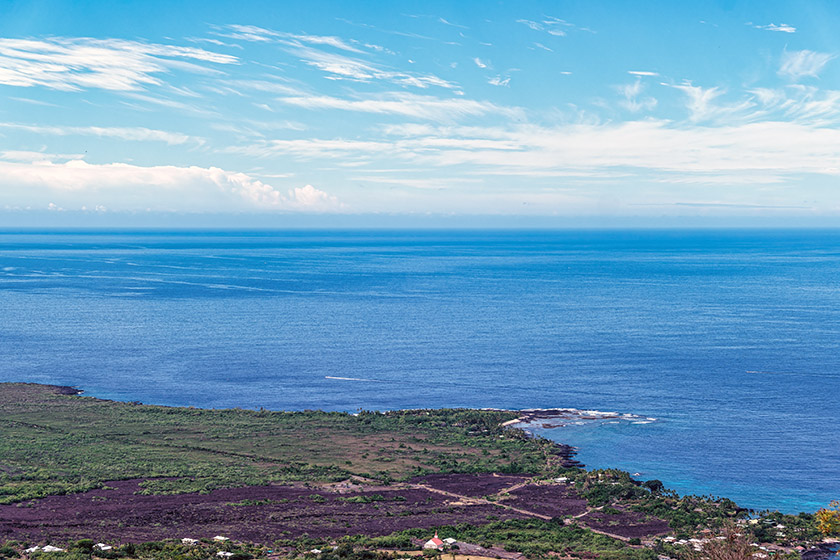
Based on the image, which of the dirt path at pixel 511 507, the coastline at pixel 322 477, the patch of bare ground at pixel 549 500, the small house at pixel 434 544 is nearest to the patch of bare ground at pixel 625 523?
the coastline at pixel 322 477

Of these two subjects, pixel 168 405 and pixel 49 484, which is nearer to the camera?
pixel 49 484

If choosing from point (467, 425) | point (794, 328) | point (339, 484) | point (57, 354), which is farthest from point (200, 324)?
point (794, 328)

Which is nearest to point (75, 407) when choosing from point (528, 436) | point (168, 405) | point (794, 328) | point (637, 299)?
point (168, 405)

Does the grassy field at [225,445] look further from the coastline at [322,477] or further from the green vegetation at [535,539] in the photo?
A: the green vegetation at [535,539]

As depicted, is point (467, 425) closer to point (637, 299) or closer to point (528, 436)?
point (528, 436)

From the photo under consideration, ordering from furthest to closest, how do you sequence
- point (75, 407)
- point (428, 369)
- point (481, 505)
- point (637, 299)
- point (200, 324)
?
1. point (637, 299)
2. point (200, 324)
3. point (428, 369)
4. point (75, 407)
5. point (481, 505)

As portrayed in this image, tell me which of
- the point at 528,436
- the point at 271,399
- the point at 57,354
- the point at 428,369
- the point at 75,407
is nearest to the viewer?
the point at 528,436

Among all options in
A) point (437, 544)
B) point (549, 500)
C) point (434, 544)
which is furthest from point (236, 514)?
point (549, 500)

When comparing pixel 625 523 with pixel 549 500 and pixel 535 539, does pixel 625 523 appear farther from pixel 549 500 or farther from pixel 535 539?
pixel 535 539

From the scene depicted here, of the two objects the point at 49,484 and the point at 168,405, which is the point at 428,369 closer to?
the point at 168,405
